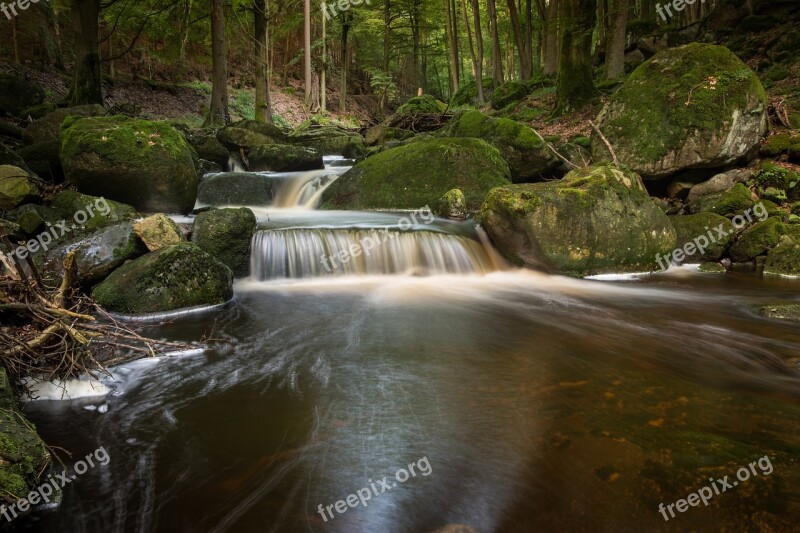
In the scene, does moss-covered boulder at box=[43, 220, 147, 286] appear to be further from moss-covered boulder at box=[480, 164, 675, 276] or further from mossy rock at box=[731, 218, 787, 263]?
mossy rock at box=[731, 218, 787, 263]

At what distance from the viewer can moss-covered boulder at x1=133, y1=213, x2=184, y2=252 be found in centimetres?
664

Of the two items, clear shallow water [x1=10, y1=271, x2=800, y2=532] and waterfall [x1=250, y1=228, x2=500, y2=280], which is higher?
waterfall [x1=250, y1=228, x2=500, y2=280]

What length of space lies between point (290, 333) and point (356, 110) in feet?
107

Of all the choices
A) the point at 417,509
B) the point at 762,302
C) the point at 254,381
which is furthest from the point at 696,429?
the point at 762,302

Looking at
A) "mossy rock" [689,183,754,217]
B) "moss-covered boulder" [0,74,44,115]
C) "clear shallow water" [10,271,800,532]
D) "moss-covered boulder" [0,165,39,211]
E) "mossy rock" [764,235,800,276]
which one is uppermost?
"moss-covered boulder" [0,74,44,115]

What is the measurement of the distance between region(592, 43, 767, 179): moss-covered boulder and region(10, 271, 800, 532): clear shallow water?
17.0 feet

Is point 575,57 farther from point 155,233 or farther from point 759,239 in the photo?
point 155,233

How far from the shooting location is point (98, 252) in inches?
256

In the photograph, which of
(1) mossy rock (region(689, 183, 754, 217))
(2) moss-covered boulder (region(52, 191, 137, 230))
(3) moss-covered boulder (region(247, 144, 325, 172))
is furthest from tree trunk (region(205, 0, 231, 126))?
(1) mossy rock (region(689, 183, 754, 217))

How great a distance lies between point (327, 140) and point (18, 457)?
16998mm

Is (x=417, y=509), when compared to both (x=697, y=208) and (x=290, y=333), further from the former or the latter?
(x=697, y=208)

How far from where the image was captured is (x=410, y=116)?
20516mm

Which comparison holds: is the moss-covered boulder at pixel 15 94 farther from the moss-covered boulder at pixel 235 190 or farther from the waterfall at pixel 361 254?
the waterfall at pixel 361 254

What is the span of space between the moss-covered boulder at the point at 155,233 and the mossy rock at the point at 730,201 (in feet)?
33.0
